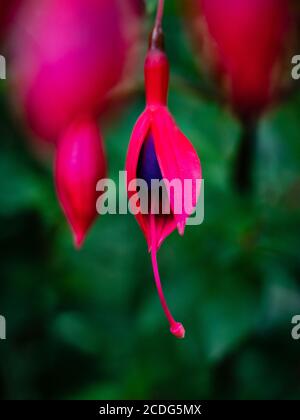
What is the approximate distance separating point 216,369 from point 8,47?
1.95 ft

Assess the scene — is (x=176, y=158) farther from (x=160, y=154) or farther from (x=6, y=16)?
(x=6, y=16)

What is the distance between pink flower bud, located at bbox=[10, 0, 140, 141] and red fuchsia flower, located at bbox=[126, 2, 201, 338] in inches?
2.0

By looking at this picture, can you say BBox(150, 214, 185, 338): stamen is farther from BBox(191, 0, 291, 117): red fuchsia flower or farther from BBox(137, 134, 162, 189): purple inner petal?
BBox(191, 0, 291, 117): red fuchsia flower

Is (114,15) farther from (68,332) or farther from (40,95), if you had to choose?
(68,332)

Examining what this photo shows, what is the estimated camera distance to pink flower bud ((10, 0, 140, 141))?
3.74 ft

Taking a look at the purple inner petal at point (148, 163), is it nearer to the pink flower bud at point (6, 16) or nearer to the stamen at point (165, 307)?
the stamen at point (165, 307)

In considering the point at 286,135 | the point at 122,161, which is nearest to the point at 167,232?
the point at 122,161

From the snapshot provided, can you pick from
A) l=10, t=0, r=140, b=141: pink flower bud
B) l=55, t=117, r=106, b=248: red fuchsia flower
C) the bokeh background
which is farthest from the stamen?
l=10, t=0, r=140, b=141: pink flower bud

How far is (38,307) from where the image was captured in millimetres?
1232

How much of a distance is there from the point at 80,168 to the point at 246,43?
1.01ft

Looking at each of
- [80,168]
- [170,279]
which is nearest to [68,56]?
[80,168]

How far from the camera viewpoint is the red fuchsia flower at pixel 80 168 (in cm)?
117

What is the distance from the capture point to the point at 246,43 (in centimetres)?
114

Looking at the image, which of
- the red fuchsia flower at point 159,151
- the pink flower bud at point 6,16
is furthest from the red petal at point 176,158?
the pink flower bud at point 6,16
